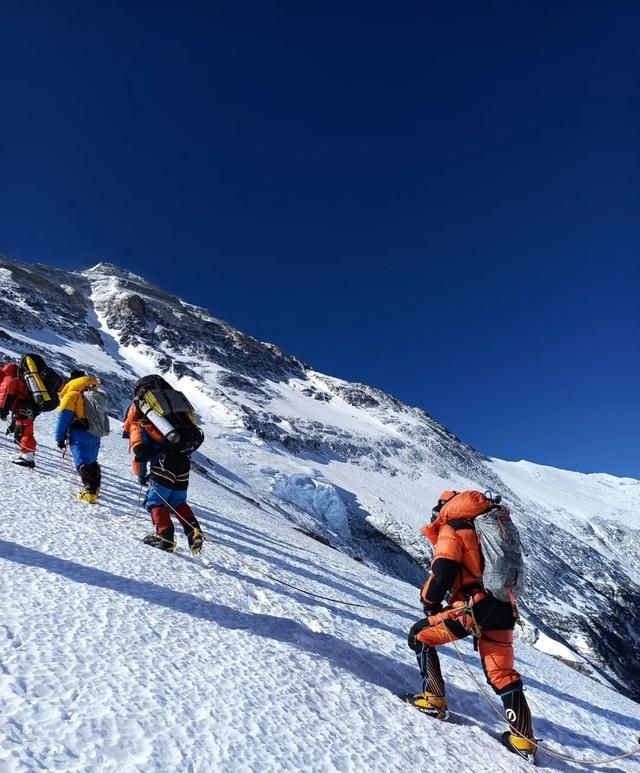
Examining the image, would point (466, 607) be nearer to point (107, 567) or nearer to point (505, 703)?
point (505, 703)

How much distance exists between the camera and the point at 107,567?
427 centimetres

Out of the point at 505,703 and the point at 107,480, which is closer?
the point at 505,703

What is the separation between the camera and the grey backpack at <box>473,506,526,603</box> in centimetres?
353

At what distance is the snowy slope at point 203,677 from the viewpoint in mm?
2203

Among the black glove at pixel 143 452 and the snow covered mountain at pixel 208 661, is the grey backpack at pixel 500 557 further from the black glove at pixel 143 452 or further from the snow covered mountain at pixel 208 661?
the black glove at pixel 143 452

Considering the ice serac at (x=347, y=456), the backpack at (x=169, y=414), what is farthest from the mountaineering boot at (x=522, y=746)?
A: the ice serac at (x=347, y=456)

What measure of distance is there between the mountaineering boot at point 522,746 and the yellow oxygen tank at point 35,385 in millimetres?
8191

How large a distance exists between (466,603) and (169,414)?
149 inches

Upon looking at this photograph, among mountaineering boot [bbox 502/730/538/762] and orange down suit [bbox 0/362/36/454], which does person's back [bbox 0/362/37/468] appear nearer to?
orange down suit [bbox 0/362/36/454]

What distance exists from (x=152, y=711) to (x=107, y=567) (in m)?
2.14

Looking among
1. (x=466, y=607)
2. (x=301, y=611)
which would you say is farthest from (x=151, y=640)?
(x=466, y=607)

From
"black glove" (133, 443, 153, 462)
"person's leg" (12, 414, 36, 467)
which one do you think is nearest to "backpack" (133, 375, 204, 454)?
"black glove" (133, 443, 153, 462)

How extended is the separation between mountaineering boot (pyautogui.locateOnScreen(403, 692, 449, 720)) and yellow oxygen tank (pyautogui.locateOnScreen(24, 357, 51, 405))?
756 cm

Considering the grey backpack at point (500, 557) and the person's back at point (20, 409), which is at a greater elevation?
the grey backpack at point (500, 557)
